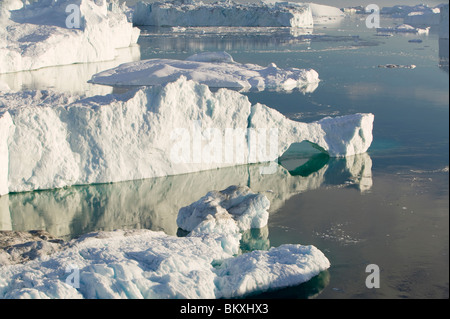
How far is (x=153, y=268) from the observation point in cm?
751

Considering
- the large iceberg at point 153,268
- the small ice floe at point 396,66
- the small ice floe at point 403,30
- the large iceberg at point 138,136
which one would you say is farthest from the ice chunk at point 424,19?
the large iceberg at point 153,268

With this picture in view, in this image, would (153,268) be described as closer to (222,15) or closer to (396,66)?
(396,66)

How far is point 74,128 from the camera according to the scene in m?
12.0

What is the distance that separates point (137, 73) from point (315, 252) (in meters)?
15.8

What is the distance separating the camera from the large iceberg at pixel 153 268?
275 inches

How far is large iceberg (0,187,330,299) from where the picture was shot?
7.00 meters

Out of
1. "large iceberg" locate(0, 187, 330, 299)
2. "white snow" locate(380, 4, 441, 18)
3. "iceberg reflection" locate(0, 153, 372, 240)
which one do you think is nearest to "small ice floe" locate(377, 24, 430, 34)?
"white snow" locate(380, 4, 441, 18)

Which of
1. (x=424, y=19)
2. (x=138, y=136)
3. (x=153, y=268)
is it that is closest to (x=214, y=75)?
(x=138, y=136)

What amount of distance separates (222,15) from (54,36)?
73.1 feet

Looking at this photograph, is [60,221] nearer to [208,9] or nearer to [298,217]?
[298,217]

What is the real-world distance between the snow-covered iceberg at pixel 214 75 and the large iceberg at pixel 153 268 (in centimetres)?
1361

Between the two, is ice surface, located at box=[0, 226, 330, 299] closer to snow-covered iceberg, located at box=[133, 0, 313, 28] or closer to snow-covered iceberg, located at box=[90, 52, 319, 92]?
snow-covered iceberg, located at box=[90, 52, 319, 92]

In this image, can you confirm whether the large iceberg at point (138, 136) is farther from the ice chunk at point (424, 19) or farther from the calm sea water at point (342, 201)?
the ice chunk at point (424, 19)
